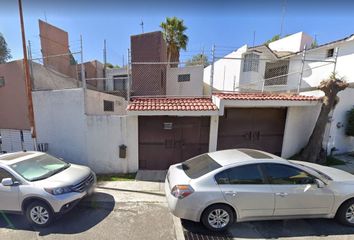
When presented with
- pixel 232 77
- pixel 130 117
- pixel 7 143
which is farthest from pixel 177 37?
pixel 7 143

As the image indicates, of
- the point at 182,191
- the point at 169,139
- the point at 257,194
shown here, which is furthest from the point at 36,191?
the point at 257,194

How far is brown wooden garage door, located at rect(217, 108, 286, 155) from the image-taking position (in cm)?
724

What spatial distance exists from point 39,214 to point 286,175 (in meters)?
5.21

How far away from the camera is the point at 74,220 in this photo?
401cm

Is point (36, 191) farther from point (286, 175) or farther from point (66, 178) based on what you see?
point (286, 175)

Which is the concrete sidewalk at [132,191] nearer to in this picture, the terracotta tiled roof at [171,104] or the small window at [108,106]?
Result: the terracotta tiled roof at [171,104]

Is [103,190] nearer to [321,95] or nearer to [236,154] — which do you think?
[236,154]

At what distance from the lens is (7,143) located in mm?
8695

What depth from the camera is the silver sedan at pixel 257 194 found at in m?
3.49

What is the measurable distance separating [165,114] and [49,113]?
15.3ft

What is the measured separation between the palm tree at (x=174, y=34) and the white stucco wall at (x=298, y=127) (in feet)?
44.4

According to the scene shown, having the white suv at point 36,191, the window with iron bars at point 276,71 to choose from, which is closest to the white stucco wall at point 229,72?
the window with iron bars at point 276,71

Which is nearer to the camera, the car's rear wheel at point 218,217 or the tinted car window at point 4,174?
the car's rear wheel at point 218,217

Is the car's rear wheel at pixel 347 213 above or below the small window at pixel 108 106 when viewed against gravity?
below
